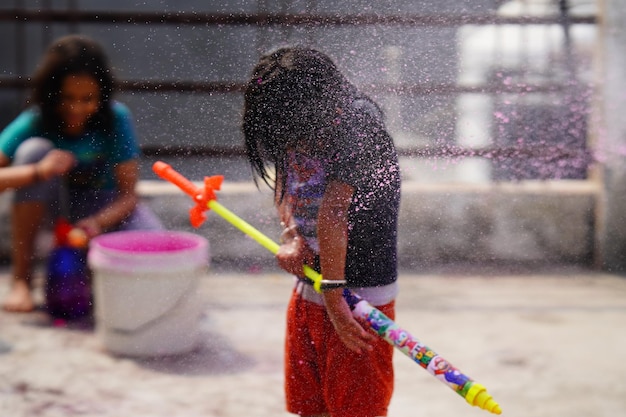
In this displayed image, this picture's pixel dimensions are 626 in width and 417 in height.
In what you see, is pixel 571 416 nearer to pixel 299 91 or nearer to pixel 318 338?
pixel 318 338

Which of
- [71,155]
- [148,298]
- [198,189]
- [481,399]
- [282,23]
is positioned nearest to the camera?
[481,399]

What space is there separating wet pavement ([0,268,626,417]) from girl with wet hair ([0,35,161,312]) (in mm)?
292

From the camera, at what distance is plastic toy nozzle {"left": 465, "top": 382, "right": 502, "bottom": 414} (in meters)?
1.05

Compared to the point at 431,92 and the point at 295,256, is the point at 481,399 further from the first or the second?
the point at 431,92

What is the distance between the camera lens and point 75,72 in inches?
74.1

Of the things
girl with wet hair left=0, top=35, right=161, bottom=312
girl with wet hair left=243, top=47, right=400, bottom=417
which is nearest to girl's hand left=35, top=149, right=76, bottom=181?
girl with wet hair left=0, top=35, right=161, bottom=312

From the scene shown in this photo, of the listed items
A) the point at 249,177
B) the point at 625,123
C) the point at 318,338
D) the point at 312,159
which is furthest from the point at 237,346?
the point at 625,123

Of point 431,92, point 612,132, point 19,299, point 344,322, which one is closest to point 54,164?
point 19,299

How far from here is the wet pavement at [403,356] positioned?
163 centimetres

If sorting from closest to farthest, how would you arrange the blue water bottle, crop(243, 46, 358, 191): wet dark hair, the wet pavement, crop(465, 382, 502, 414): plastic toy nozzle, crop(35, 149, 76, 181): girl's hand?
crop(465, 382, 502, 414): plastic toy nozzle → crop(243, 46, 358, 191): wet dark hair → the wet pavement → crop(35, 149, 76, 181): girl's hand → the blue water bottle

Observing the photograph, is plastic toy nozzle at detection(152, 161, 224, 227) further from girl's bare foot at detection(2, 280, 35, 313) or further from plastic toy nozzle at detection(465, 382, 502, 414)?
girl's bare foot at detection(2, 280, 35, 313)

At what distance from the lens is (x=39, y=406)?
1605 mm

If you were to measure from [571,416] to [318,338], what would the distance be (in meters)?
0.72

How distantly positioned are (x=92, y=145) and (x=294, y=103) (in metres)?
0.96
